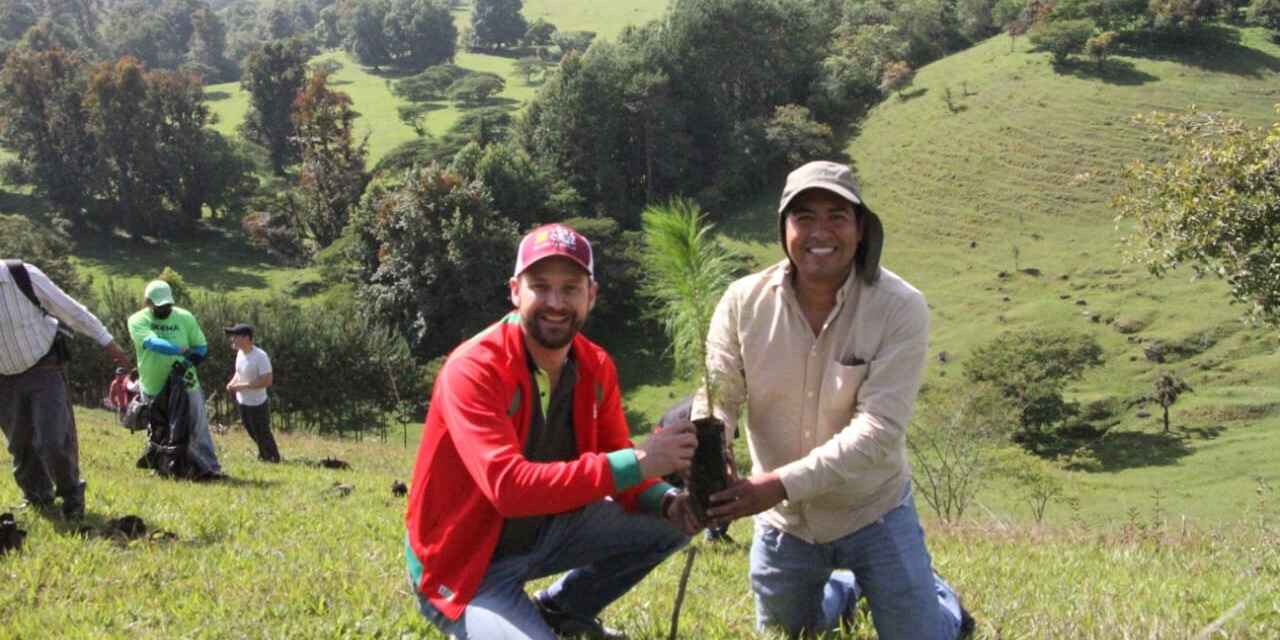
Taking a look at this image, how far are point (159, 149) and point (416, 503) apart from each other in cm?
8869

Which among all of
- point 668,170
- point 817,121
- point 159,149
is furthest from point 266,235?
point 817,121

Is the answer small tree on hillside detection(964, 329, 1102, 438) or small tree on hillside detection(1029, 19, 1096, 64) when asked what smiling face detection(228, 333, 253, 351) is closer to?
small tree on hillside detection(964, 329, 1102, 438)

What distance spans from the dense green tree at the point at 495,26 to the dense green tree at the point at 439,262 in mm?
94488

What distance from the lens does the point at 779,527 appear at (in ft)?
16.8

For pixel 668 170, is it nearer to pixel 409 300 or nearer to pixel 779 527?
pixel 409 300

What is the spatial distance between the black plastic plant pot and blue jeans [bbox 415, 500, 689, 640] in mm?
520

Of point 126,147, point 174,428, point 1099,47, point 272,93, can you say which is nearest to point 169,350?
point 174,428

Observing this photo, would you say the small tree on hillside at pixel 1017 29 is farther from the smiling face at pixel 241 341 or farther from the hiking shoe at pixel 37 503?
the hiking shoe at pixel 37 503

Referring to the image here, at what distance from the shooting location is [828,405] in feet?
15.7

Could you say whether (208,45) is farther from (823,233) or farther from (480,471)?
(480,471)

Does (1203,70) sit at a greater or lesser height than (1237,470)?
greater

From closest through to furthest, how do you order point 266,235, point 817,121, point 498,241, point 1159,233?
point 1159,233 → point 498,241 → point 266,235 → point 817,121

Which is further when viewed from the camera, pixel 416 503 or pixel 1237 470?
pixel 1237 470

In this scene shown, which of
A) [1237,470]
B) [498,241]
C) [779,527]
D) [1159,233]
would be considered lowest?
[1237,470]
